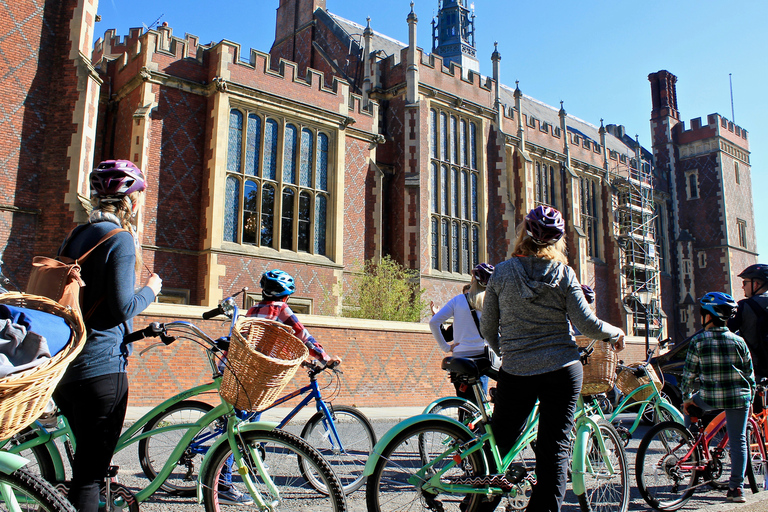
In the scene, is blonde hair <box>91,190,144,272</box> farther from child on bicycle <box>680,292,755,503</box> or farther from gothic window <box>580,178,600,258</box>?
gothic window <box>580,178,600,258</box>

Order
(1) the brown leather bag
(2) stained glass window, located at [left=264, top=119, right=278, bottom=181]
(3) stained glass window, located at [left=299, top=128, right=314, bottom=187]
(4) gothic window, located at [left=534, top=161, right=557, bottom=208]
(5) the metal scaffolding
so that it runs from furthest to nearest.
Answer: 1. (5) the metal scaffolding
2. (4) gothic window, located at [left=534, top=161, right=557, bottom=208]
3. (3) stained glass window, located at [left=299, top=128, right=314, bottom=187]
4. (2) stained glass window, located at [left=264, top=119, right=278, bottom=181]
5. (1) the brown leather bag

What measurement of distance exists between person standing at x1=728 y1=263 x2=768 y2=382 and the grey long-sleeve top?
259 centimetres

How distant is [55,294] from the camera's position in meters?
2.15

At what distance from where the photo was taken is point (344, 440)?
4340mm

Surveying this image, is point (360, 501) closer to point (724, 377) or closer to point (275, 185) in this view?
point (724, 377)

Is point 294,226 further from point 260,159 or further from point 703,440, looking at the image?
point 703,440

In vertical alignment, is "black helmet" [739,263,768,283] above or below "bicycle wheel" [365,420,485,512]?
above

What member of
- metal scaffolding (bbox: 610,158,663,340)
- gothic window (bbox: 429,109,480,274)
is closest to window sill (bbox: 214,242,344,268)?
gothic window (bbox: 429,109,480,274)

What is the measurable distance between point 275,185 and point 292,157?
0.98 metres

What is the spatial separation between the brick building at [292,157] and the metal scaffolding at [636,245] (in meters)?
0.31

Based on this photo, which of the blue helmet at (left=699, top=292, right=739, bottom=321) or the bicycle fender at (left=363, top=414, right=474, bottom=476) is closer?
the bicycle fender at (left=363, top=414, right=474, bottom=476)

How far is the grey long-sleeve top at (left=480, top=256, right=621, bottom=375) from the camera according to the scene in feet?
9.11

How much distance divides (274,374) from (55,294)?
0.91 metres

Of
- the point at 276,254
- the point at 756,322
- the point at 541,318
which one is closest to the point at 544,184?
the point at 276,254
